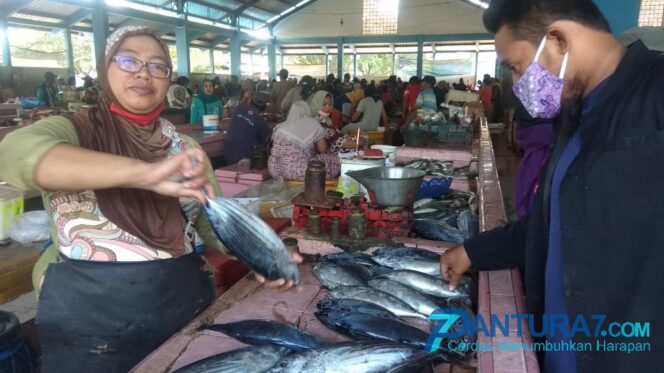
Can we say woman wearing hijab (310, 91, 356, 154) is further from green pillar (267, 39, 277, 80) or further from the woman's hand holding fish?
green pillar (267, 39, 277, 80)

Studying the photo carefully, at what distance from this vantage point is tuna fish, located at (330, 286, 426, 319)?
2.15 m

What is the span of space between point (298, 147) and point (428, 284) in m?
3.96

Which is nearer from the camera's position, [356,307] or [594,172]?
[594,172]

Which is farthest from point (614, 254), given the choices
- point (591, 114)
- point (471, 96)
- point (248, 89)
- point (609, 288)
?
point (471, 96)

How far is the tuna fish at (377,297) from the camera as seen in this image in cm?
215

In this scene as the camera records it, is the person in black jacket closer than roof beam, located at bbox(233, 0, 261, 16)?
Yes

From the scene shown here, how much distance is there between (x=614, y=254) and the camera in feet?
3.99

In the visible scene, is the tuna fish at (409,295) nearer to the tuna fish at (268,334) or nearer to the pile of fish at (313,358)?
the pile of fish at (313,358)

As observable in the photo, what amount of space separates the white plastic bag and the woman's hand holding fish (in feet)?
8.30

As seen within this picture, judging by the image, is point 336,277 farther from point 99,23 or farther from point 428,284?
point 99,23

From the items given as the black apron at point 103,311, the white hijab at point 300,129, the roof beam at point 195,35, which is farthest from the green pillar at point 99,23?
the black apron at point 103,311

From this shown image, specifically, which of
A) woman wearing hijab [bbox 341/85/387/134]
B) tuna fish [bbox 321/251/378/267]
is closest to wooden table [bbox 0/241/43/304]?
tuna fish [bbox 321/251/378/267]

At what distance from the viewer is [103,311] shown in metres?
1.74

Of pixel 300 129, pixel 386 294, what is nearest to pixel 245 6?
pixel 300 129
